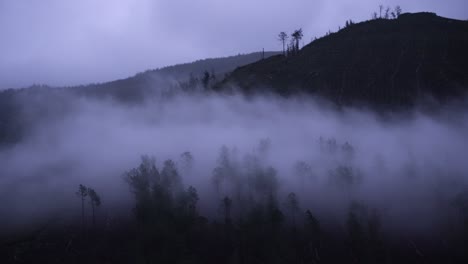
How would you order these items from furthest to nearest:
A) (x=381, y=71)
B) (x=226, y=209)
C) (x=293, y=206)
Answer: (x=381, y=71), (x=226, y=209), (x=293, y=206)

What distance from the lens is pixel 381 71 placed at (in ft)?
557

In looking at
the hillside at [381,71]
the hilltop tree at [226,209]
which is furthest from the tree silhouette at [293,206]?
the hillside at [381,71]

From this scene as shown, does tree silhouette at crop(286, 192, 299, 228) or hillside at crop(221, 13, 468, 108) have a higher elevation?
hillside at crop(221, 13, 468, 108)

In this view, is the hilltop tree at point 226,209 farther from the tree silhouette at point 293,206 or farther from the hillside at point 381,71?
the hillside at point 381,71

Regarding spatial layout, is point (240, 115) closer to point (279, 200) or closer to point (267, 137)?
point (267, 137)

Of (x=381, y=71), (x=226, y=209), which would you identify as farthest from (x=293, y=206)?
(x=381, y=71)

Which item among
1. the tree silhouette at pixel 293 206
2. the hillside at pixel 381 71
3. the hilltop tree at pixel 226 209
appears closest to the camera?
the hilltop tree at pixel 226 209

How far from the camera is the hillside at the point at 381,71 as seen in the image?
155125 millimetres

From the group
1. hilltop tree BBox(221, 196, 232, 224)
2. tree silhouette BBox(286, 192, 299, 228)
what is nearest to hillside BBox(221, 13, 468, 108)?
tree silhouette BBox(286, 192, 299, 228)

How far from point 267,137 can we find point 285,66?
5607cm

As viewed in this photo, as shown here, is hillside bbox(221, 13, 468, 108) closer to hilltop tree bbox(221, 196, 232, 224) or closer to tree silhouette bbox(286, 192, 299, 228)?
tree silhouette bbox(286, 192, 299, 228)

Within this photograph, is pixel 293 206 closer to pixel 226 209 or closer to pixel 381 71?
pixel 226 209

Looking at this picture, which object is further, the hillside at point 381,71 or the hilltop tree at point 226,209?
the hillside at point 381,71

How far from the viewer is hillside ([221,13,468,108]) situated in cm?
15512
